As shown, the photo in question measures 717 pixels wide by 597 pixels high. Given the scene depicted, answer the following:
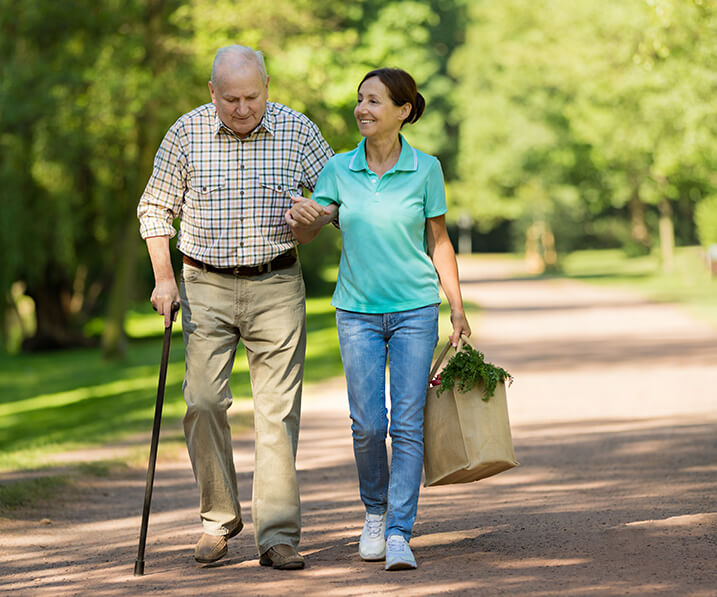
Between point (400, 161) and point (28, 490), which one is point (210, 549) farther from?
point (28, 490)

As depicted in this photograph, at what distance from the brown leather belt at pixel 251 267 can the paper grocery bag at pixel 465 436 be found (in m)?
0.84

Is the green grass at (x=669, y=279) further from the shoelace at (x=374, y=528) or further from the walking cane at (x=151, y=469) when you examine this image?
the walking cane at (x=151, y=469)

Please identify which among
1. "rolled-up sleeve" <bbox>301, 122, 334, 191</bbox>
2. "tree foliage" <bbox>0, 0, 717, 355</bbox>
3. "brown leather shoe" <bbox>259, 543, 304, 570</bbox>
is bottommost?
"brown leather shoe" <bbox>259, 543, 304, 570</bbox>

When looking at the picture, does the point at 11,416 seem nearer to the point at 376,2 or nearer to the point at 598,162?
the point at 376,2

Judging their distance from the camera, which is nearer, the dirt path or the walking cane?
the dirt path

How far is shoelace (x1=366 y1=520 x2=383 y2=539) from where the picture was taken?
495 centimetres

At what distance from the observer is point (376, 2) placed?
3183 centimetres

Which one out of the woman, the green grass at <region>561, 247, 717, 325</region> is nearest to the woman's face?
the woman

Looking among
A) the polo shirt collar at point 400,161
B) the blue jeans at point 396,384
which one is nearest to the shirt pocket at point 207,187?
the polo shirt collar at point 400,161

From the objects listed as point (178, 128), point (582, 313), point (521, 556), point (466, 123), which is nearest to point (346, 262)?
point (178, 128)

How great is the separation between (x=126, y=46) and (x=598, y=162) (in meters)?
24.2

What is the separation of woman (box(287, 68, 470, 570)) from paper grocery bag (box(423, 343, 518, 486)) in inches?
3.2

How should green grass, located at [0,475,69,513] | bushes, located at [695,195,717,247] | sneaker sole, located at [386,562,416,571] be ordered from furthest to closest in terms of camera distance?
bushes, located at [695,195,717,247] → green grass, located at [0,475,69,513] → sneaker sole, located at [386,562,416,571]

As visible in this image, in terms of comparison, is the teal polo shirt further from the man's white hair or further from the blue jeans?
the man's white hair
